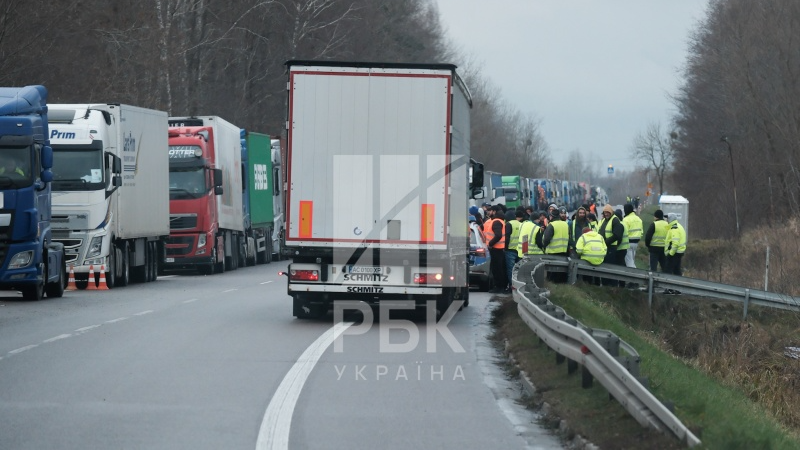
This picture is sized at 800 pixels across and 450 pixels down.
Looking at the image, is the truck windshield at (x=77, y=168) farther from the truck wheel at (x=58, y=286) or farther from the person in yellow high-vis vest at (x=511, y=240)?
the person in yellow high-vis vest at (x=511, y=240)

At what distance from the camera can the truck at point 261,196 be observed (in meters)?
39.6

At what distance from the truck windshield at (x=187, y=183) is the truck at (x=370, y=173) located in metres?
16.3

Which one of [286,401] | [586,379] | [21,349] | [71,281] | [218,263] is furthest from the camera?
[218,263]

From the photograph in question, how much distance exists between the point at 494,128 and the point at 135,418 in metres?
133

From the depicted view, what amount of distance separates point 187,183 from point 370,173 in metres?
17.0

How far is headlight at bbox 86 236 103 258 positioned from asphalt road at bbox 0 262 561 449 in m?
5.42

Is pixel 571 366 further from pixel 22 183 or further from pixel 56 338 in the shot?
pixel 22 183

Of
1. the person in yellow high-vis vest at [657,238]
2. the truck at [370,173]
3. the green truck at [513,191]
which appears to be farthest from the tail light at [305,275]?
the green truck at [513,191]

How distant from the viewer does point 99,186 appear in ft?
83.6

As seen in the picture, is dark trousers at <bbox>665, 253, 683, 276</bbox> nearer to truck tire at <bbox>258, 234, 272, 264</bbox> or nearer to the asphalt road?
the asphalt road

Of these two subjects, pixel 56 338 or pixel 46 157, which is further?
pixel 46 157

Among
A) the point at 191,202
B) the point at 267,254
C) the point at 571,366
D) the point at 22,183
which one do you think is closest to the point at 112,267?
the point at 22,183

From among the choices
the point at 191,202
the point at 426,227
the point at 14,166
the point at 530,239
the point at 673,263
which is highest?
the point at 14,166

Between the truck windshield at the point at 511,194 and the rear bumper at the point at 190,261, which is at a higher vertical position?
the truck windshield at the point at 511,194
